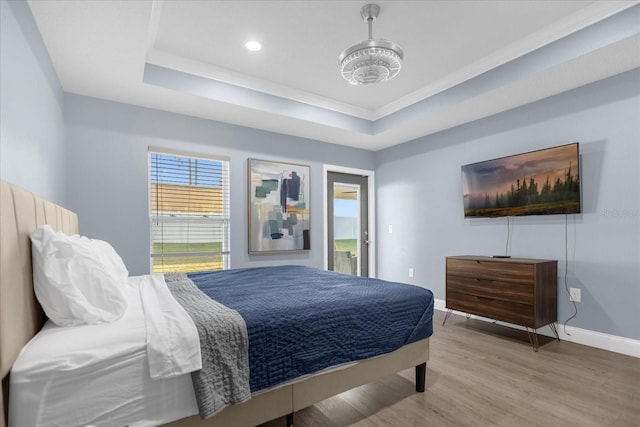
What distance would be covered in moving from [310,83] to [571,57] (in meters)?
2.43

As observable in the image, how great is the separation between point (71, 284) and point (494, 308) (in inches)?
134

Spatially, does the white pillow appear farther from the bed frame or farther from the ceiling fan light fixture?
the ceiling fan light fixture

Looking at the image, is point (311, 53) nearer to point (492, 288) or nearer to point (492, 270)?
point (492, 270)

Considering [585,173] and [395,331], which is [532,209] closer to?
[585,173]

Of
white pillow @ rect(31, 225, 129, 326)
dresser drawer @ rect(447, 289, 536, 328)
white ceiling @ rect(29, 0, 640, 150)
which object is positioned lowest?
dresser drawer @ rect(447, 289, 536, 328)

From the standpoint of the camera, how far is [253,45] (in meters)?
2.90

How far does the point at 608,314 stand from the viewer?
2.84m

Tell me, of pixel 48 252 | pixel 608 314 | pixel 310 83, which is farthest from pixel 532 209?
pixel 48 252

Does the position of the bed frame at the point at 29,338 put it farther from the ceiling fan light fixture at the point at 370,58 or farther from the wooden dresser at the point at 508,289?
the ceiling fan light fixture at the point at 370,58

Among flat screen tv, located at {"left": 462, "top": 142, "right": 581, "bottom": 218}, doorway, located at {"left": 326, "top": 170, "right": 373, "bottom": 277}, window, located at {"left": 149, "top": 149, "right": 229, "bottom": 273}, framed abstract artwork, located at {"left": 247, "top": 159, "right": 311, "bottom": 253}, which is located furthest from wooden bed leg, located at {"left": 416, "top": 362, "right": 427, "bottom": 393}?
doorway, located at {"left": 326, "top": 170, "right": 373, "bottom": 277}

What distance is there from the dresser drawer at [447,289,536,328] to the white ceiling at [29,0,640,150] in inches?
82.3

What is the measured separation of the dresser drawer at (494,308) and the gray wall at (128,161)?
2377 mm

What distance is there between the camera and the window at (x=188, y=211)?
357 cm

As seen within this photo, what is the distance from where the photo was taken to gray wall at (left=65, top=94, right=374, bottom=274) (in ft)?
10.4
